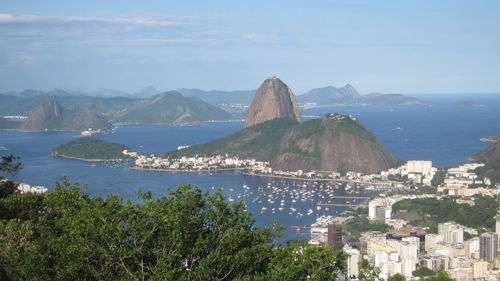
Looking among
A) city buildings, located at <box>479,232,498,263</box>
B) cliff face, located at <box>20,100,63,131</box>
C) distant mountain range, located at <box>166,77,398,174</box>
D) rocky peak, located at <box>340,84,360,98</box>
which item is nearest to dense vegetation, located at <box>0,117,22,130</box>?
cliff face, located at <box>20,100,63,131</box>

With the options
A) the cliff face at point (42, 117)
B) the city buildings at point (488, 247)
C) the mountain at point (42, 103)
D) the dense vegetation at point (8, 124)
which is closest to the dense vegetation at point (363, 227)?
the city buildings at point (488, 247)

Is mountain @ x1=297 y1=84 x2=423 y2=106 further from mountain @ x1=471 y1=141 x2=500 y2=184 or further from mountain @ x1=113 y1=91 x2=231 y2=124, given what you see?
mountain @ x1=471 y1=141 x2=500 y2=184

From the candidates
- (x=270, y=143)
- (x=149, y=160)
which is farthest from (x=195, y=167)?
(x=270, y=143)

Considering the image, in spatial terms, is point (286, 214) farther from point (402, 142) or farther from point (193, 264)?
point (402, 142)

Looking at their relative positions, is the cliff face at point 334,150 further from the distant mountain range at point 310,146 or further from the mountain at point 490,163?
the mountain at point 490,163

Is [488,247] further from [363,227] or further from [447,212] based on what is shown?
[447,212]
